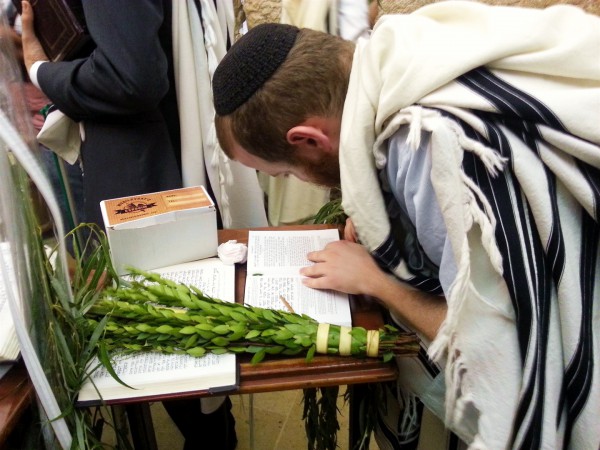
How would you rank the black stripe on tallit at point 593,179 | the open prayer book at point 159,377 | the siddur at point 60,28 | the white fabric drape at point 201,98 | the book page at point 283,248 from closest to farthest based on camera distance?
the black stripe on tallit at point 593,179 → the open prayer book at point 159,377 → the book page at point 283,248 → the siddur at point 60,28 → the white fabric drape at point 201,98

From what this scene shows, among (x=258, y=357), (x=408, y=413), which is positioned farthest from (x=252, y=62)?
(x=408, y=413)

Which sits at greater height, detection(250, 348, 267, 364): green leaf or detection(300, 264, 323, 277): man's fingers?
detection(300, 264, 323, 277): man's fingers

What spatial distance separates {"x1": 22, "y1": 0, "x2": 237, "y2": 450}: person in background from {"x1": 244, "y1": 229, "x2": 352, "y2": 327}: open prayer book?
373 millimetres

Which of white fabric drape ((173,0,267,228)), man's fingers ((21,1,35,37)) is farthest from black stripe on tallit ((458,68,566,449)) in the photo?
man's fingers ((21,1,35,37))

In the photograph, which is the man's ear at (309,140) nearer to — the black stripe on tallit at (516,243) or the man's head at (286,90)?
the man's head at (286,90)

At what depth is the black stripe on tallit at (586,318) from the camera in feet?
2.06

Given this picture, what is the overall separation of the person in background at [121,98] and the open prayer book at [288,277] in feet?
1.22

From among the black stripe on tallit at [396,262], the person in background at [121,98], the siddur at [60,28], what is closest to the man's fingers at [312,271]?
the black stripe on tallit at [396,262]

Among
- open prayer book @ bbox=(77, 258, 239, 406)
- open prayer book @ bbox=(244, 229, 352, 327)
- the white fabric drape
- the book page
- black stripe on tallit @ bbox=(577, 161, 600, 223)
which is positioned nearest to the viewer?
black stripe on tallit @ bbox=(577, 161, 600, 223)

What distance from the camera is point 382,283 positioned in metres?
0.85

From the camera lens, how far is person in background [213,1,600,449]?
0.61m

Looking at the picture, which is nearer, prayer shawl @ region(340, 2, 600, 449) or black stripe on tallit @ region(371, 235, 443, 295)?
prayer shawl @ region(340, 2, 600, 449)

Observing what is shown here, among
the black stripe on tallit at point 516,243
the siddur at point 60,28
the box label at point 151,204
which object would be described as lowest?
the box label at point 151,204

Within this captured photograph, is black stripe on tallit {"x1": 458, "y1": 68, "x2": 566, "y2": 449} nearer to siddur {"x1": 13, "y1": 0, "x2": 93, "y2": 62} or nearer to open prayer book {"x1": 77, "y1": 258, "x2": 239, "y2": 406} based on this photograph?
open prayer book {"x1": 77, "y1": 258, "x2": 239, "y2": 406}
